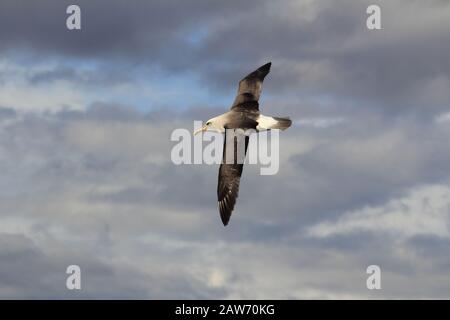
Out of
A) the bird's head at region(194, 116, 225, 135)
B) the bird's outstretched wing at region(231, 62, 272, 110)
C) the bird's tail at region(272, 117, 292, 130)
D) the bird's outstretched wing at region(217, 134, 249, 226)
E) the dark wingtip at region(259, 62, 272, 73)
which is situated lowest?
the bird's outstretched wing at region(217, 134, 249, 226)

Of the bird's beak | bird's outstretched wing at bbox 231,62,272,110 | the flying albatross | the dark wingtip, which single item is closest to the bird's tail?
the flying albatross

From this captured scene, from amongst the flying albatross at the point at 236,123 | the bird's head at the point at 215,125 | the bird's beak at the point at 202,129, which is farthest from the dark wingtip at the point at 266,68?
the bird's beak at the point at 202,129

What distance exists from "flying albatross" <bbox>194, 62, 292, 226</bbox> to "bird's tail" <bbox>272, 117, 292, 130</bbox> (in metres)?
0.66

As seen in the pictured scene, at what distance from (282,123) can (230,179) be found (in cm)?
375

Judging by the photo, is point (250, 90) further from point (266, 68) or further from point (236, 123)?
point (236, 123)

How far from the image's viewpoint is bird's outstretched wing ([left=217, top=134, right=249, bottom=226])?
1544 inches

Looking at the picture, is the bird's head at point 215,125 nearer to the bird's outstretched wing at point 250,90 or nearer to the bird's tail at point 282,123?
the bird's outstretched wing at point 250,90

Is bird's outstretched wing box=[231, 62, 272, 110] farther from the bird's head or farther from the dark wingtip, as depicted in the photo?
the bird's head

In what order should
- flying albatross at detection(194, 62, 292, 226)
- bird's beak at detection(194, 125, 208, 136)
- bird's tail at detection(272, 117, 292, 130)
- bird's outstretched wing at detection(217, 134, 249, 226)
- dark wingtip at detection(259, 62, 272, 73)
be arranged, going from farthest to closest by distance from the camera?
bird's beak at detection(194, 125, 208, 136)
dark wingtip at detection(259, 62, 272, 73)
bird's outstretched wing at detection(217, 134, 249, 226)
flying albatross at detection(194, 62, 292, 226)
bird's tail at detection(272, 117, 292, 130)

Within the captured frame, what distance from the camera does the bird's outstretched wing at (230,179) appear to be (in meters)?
39.2
